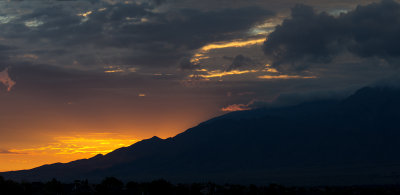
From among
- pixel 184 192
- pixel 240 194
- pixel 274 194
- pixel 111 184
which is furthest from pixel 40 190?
pixel 274 194

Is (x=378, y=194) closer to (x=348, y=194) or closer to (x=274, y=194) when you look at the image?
(x=348, y=194)

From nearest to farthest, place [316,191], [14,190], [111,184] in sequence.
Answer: [14,190]
[111,184]
[316,191]

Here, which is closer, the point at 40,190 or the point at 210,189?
the point at 40,190

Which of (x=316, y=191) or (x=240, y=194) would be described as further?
(x=316, y=191)

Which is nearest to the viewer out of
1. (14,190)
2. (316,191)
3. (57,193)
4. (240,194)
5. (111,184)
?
(14,190)

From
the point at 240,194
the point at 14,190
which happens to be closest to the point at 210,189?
→ the point at 240,194

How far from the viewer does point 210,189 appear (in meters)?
151

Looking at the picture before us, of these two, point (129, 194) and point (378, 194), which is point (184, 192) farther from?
point (378, 194)

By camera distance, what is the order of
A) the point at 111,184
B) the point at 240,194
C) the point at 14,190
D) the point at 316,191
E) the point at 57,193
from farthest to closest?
1. the point at 316,191
2. the point at 111,184
3. the point at 240,194
4. the point at 57,193
5. the point at 14,190

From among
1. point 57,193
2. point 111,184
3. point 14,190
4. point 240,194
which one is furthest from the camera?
point 111,184

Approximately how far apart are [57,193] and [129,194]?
1699cm

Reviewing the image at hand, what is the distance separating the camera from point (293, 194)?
150m

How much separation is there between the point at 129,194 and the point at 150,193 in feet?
22.1

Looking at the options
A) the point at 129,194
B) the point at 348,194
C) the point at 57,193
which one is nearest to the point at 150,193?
the point at 129,194
